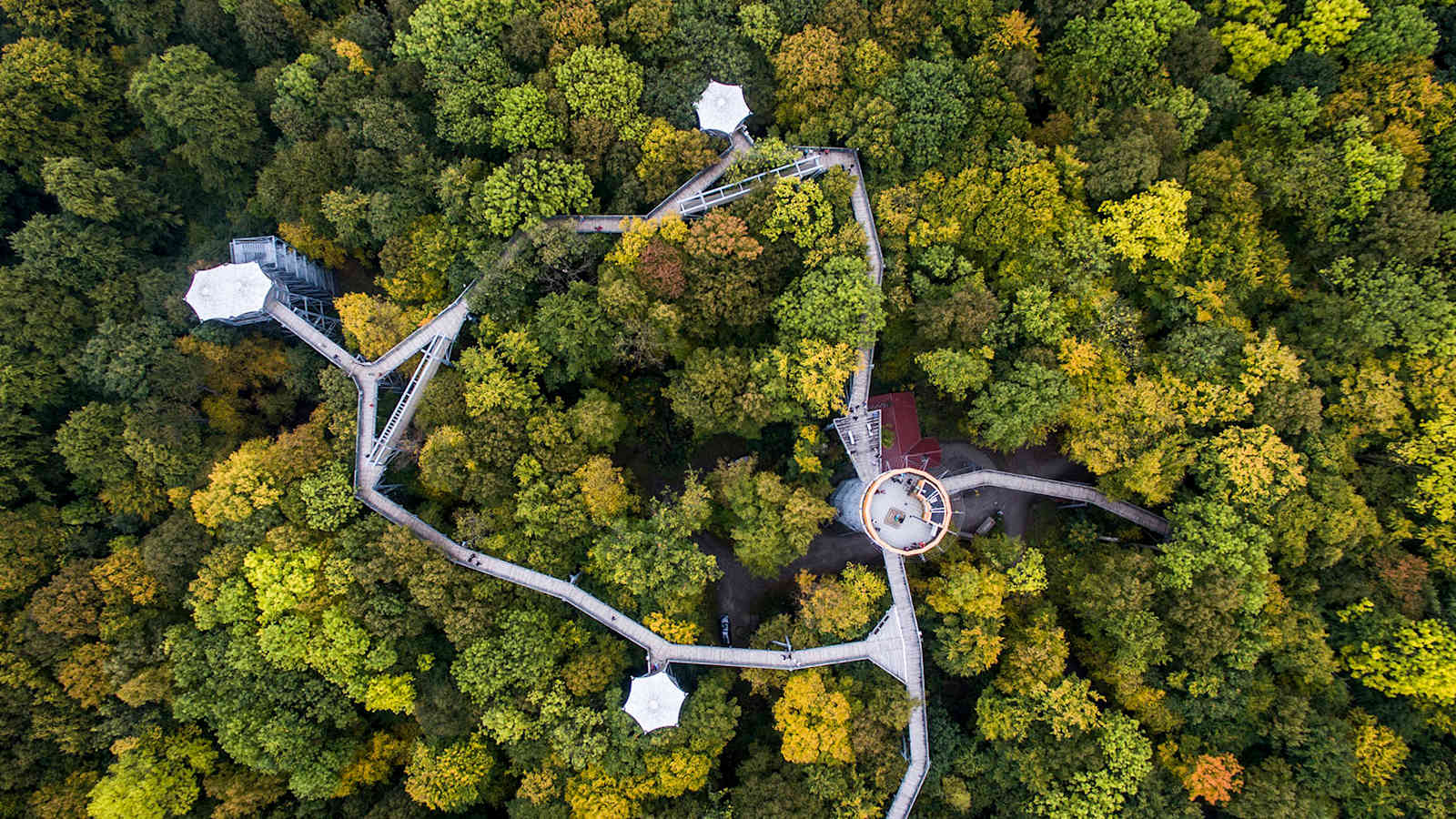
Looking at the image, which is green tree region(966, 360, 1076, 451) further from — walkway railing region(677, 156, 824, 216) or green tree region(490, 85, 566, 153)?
green tree region(490, 85, 566, 153)

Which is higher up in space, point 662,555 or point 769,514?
point 769,514

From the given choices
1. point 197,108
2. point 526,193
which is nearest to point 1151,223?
point 526,193

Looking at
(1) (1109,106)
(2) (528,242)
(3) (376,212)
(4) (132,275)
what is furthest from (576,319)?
(1) (1109,106)

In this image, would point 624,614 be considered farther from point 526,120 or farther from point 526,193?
point 526,120

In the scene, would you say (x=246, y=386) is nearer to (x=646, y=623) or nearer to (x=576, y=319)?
(x=576, y=319)

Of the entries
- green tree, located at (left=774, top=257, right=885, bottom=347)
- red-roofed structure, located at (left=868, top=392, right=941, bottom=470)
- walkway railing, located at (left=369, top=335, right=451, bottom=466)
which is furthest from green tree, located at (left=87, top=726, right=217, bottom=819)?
red-roofed structure, located at (left=868, top=392, right=941, bottom=470)

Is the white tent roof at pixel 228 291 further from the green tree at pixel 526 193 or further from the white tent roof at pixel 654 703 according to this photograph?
the white tent roof at pixel 654 703
